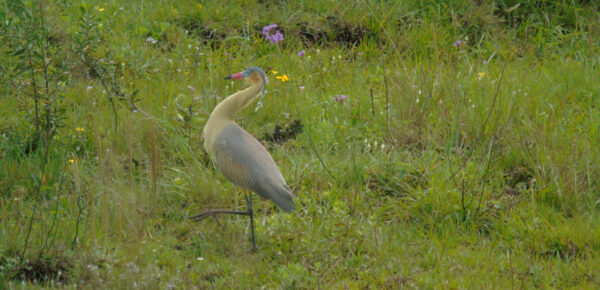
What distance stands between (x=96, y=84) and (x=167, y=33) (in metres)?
1.03

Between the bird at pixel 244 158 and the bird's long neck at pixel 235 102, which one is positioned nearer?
the bird at pixel 244 158

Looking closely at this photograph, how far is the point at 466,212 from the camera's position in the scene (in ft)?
13.4

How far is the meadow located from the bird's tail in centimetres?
6

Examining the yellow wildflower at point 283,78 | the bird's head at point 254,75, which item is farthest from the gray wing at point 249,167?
A: the yellow wildflower at point 283,78

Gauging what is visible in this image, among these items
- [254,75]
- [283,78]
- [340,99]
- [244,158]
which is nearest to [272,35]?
[283,78]

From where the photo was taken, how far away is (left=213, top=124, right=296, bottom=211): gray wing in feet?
12.2

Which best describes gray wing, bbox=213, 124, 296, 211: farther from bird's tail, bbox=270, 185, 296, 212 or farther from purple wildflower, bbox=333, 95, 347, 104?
purple wildflower, bbox=333, 95, 347, 104

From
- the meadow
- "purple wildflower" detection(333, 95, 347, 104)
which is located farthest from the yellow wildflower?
"purple wildflower" detection(333, 95, 347, 104)

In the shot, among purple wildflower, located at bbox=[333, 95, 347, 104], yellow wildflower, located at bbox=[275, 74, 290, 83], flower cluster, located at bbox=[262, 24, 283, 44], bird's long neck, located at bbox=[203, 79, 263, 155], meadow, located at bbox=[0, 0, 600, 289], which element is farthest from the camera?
flower cluster, located at bbox=[262, 24, 283, 44]

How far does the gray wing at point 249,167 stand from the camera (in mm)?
3729

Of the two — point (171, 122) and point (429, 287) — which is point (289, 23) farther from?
point (429, 287)

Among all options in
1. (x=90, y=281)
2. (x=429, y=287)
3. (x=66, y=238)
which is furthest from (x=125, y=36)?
(x=429, y=287)

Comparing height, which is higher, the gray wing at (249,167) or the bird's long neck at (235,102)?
the bird's long neck at (235,102)

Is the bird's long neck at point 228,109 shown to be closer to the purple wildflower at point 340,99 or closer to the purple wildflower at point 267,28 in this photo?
the purple wildflower at point 340,99
